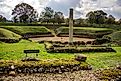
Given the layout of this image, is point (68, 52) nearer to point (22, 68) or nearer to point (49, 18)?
point (22, 68)

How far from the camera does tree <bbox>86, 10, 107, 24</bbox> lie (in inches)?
3896

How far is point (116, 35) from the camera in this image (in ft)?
180

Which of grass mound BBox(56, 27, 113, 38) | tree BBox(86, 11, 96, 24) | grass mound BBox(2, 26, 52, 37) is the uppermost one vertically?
tree BBox(86, 11, 96, 24)

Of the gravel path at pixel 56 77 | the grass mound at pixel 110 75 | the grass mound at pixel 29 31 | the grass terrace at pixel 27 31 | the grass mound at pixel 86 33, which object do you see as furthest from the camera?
the grass mound at pixel 86 33

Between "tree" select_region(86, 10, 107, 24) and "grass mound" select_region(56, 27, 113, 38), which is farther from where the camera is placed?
"tree" select_region(86, 10, 107, 24)

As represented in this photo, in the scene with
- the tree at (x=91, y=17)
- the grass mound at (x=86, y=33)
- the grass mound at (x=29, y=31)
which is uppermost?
the tree at (x=91, y=17)

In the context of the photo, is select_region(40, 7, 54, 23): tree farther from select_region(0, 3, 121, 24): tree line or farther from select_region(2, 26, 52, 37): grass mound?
select_region(2, 26, 52, 37): grass mound

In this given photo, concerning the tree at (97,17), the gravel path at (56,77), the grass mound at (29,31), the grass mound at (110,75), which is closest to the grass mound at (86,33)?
the grass mound at (29,31)

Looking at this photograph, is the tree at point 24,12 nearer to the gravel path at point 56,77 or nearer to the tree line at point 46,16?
the tree line at point 46,16

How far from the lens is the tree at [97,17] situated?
99.0m

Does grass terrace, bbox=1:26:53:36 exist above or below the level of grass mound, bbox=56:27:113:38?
above

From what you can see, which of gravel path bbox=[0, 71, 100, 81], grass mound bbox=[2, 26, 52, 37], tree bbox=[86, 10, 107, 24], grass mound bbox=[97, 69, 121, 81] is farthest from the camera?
tree bbox=[86, 10, 107, 24]

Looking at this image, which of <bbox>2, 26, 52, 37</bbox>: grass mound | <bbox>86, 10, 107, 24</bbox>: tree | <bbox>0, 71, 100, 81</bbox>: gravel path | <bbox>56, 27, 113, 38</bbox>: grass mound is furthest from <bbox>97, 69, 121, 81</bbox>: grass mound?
<bbox>86, 10, 107, 24</bbox>: tree

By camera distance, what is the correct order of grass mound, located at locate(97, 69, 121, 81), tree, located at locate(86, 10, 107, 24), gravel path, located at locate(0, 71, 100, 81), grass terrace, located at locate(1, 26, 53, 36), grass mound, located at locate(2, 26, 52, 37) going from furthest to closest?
tree, located at locate(86, 10, 107, 24)
grass terrace, located at locate(1, 26, 53, 36)
grass mound, located at locate(2, 26, 52, 37)
grass mound, located at locate(97, 69, 121, 81)
gravel path, located at locate(0, 71, 100, 81)
